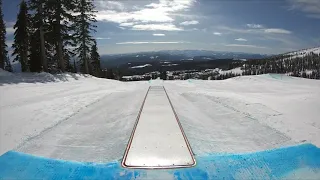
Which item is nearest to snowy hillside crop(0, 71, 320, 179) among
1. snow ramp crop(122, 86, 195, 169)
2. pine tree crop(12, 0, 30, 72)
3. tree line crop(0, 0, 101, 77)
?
snow ramp crop(122, 86, 195, 169)

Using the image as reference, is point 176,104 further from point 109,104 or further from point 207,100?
point 109,104

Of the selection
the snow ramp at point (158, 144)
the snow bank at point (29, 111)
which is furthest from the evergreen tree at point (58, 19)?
the snow ramp at point (158, 144)

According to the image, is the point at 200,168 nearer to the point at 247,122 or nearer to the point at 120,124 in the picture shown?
the point at 120,124

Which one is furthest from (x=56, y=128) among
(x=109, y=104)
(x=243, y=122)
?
(x=243, y=122)

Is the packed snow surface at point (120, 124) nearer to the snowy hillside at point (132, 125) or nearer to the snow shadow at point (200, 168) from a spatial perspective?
the snowy hillside at point (132, 125)

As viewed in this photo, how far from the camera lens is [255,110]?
34.6ft

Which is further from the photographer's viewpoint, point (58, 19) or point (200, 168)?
point (58, 19)

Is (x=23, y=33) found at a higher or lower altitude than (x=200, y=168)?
higher

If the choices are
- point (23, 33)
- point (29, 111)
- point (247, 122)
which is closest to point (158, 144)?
point (247, 122)

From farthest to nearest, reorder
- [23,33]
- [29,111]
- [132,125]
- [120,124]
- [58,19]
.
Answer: [23,33] < [58,19] < [29,111] < [120,124] < [132,125]

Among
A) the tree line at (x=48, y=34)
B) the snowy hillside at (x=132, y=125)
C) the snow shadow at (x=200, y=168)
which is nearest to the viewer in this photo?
the snow shadow at (x=200, y=168)

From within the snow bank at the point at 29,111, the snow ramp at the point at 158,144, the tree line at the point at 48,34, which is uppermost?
the tree line at the point at 48,34

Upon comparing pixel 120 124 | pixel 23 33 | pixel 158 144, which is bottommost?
pixel 158 144

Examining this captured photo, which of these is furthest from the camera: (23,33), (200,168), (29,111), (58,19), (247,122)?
(23,33)
